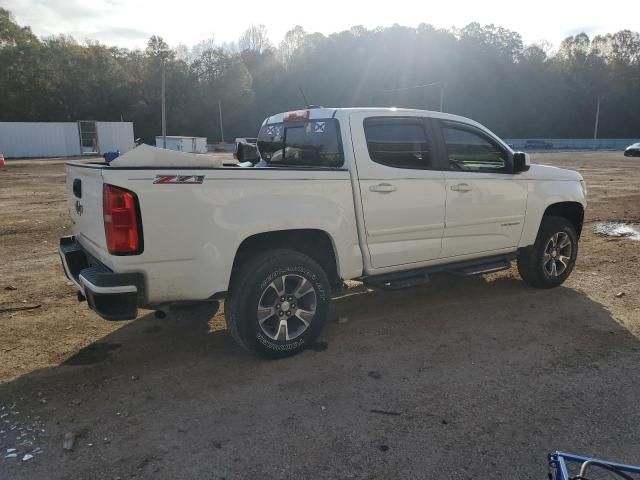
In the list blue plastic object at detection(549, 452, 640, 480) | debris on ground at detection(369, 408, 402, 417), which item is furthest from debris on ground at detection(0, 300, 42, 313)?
blue plastic object at detection(549, 452, 640, 480)

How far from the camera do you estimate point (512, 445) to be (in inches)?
121

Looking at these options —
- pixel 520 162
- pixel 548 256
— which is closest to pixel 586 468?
pixel 520 162

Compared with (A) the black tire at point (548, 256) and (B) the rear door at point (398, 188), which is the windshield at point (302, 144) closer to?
(B) the rear door at point (398, 188)

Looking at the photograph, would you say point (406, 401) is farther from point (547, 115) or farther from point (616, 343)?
point (547, 115)

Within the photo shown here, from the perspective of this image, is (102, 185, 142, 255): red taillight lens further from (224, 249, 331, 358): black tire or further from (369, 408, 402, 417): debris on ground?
(369, 408, 402, 417): debris on ground

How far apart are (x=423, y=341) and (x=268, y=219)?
1.78m

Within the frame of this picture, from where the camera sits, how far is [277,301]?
412 centimetres

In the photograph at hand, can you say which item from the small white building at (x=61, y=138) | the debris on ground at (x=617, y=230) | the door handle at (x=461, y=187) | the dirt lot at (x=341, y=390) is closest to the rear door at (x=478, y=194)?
the door handle at (x=461, y=187)

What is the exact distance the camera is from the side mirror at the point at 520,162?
532cm

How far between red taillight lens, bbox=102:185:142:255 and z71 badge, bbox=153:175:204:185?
0.66 ft

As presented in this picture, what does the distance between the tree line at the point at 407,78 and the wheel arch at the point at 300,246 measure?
65417 millimetres

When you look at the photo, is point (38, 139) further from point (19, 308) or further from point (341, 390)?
point (341, 390)

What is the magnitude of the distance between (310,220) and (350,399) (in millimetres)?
1378

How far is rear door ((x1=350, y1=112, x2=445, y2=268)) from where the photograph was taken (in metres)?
4.48
